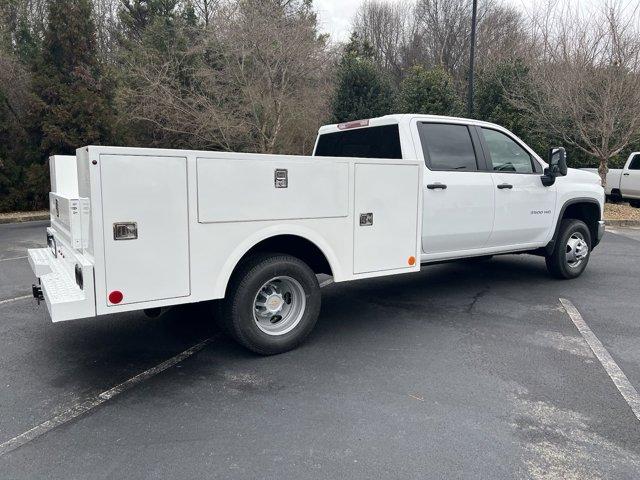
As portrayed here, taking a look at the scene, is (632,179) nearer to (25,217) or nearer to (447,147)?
(447,147)

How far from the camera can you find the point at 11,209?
623 inches

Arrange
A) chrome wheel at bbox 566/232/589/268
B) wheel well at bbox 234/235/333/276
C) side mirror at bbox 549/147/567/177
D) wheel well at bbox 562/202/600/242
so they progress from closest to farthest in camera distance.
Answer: wheel well at bbox 234/235/333/276 → side mirror at bbox 549/147/567/177 → chrome wheel at bbox 566/232/589/268 → wheel well at bbox 562/202/600/242

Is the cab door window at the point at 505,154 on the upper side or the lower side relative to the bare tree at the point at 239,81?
lower

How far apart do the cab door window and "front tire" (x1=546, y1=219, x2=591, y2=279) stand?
3.63 feet

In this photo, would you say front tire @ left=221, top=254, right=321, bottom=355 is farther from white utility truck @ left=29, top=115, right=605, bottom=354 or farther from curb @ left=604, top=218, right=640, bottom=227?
curb @ left=604, top=218, right=640, bottom=227

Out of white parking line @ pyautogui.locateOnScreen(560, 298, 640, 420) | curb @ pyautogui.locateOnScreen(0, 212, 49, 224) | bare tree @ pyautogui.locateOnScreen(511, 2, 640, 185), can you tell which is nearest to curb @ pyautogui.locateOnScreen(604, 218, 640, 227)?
bare tree @ pyautogui.locateOnScreen(511, 2, 640, 185)

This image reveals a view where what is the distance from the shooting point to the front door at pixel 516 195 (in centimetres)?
607

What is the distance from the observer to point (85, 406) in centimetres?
352

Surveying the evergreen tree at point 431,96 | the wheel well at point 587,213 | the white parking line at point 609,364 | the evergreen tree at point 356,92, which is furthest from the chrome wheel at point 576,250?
the evergreen tree at point 356,92

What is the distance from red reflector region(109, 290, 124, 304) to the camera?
3490 mm

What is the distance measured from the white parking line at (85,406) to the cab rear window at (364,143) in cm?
287

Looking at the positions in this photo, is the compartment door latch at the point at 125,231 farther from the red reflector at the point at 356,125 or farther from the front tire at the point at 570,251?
the front tire at the point at 570,251

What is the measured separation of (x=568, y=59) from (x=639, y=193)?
5130 millimetres

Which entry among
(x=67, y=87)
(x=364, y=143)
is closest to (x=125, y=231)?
(x=364, y=143)
